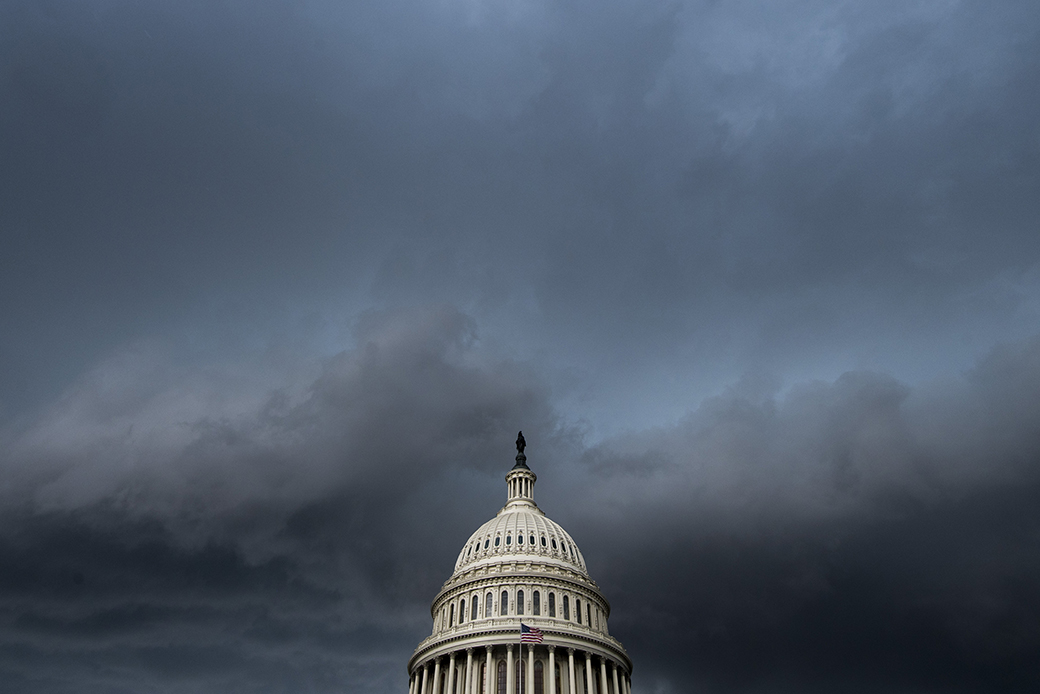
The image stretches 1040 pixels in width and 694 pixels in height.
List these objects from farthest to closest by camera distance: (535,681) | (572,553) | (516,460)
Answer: (516,460), (572,553), (535,681)

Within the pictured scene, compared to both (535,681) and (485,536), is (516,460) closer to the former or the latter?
(485,536)

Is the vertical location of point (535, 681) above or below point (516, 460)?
below

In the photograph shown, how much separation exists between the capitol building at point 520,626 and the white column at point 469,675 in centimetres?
11

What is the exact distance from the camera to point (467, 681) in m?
88.8

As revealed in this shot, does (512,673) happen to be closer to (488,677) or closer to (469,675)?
(488,677)

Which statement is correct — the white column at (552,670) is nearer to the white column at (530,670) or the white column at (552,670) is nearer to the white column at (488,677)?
the white column at (530,670)

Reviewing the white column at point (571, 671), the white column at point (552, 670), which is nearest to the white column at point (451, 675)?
the white column at point (552, 670)

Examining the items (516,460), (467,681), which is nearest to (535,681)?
(467,681)

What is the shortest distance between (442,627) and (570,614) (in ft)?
54.5

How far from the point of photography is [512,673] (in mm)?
87188

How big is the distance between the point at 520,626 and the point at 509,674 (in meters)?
5.62

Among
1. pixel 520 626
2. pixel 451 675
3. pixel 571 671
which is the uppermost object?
pixel 520 626

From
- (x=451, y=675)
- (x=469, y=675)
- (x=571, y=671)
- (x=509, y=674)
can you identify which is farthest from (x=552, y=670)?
(x=451, y=675)

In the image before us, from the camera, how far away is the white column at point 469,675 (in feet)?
289
